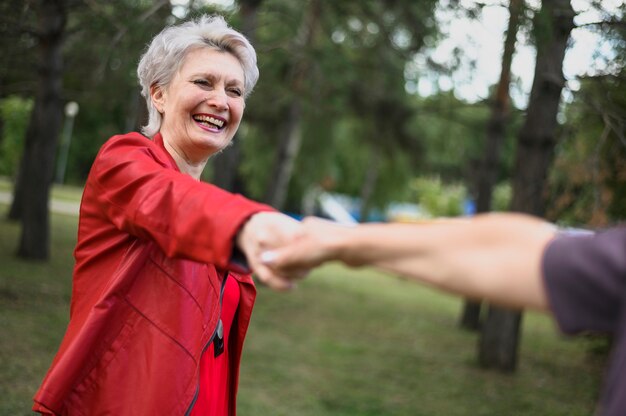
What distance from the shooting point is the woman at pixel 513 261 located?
1082 mm

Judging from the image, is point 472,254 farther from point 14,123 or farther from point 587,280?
point 14,123

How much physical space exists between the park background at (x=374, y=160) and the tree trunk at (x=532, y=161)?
0.03 metres

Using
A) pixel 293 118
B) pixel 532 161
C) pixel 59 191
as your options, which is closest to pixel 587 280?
pixel 532 161

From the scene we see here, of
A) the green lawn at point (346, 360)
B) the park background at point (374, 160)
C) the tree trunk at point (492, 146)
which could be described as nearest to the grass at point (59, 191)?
the park background at point (374, 160)

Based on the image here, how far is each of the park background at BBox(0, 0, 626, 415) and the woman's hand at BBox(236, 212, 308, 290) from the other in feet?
16.2

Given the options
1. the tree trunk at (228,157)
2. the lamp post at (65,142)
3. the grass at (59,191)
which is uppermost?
the tree trunk at (228,157)

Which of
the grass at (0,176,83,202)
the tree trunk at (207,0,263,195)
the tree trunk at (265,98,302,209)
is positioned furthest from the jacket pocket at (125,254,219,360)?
the grass at (0,176,83,202)

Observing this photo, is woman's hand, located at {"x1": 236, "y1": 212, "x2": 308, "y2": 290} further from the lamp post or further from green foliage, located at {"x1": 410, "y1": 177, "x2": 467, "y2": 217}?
the lamp post

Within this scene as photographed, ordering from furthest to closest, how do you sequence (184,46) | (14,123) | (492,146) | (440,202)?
(440,202)
(14,123)
(492,146)
(184,46)

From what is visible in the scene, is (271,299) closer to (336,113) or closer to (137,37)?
(336,113)

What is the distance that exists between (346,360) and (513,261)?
351 inches

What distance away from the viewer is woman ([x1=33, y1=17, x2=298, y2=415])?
162 cm

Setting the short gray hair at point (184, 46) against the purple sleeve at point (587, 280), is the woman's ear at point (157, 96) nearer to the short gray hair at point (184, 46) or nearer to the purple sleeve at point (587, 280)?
the short gray hair at point (184, 46)

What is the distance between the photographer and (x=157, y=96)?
7.84 ft
